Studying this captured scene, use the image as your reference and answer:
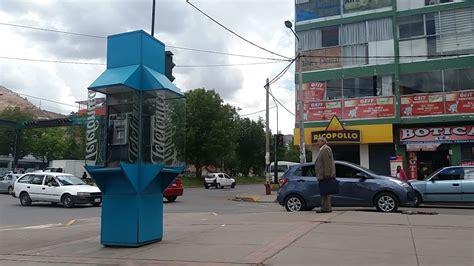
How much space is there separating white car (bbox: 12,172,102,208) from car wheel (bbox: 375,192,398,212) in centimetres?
1222

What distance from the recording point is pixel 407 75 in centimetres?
2745

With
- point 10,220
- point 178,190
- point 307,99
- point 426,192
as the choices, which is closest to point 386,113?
point 307,99

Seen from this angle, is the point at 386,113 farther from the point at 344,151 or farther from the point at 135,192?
the point at 135,192

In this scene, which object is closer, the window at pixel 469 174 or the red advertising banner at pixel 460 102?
the window at pixel 469 174

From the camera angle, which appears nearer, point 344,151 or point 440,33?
point 440,33

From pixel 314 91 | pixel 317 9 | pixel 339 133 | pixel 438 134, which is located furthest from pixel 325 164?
pixel 317 9

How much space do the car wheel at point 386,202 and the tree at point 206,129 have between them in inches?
1657

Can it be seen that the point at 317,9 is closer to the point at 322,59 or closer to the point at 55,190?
the point at 322,59

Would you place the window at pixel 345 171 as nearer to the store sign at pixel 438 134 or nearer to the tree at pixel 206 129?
the store sign at pixel 438 134

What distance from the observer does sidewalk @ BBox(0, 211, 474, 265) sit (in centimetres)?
646

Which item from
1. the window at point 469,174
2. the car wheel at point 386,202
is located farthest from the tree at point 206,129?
the car wheel at point 386,202

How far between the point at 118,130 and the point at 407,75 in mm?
22860

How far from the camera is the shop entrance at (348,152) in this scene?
2884cm

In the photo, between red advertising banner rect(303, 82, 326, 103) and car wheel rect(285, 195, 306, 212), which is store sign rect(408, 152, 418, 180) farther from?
car wheel rect(285, 195, 306, 212)
